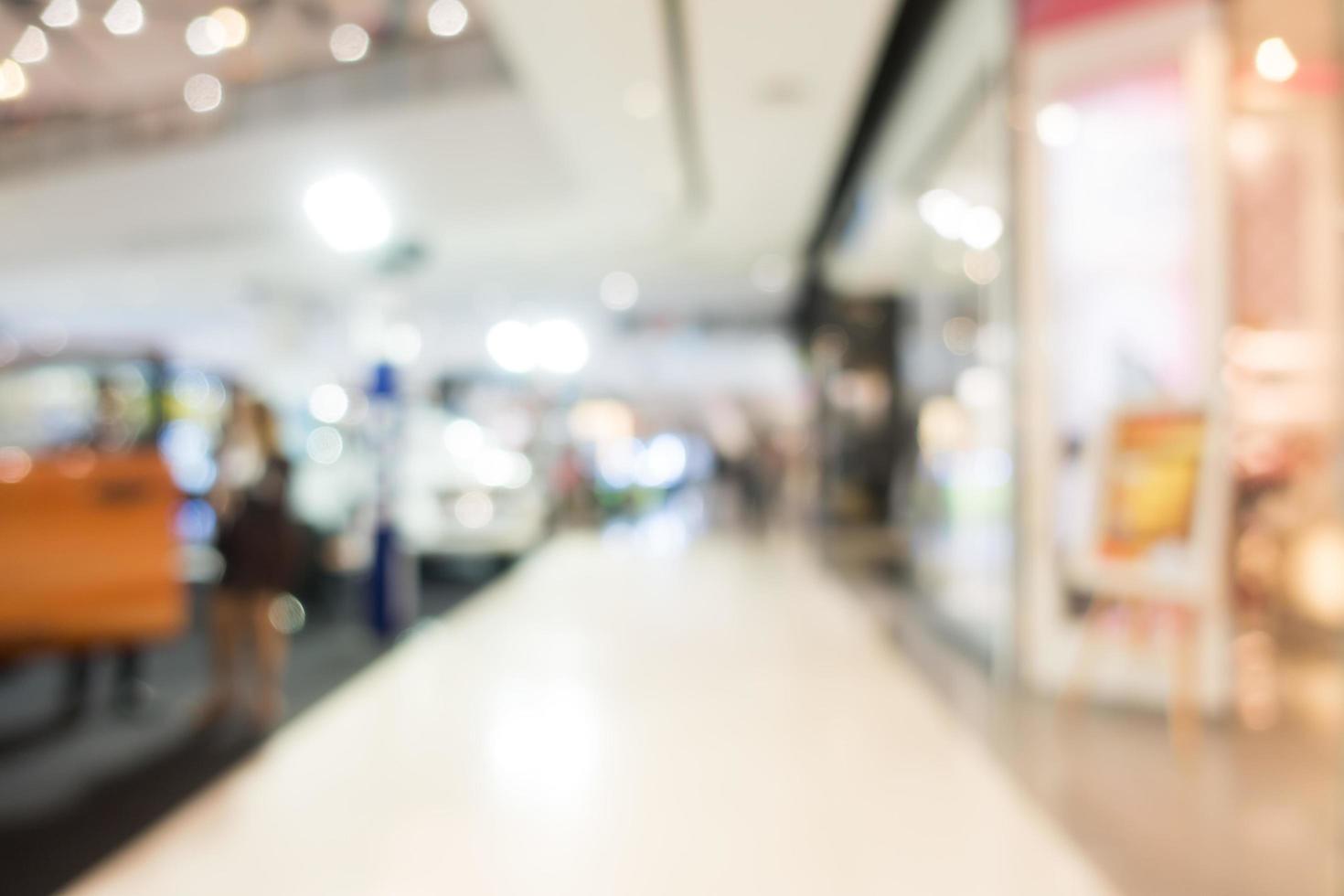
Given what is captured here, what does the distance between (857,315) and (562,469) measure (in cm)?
568

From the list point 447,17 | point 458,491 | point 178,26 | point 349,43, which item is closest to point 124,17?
point 178,26

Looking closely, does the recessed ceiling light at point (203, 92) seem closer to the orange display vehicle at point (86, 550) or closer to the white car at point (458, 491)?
the white car at point (458, 491)

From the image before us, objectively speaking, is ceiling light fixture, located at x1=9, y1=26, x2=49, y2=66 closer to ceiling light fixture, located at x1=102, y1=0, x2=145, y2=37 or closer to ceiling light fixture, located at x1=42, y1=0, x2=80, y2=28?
ceiling light fixture, located at x1=42, y1=0, x2=80, y2=28

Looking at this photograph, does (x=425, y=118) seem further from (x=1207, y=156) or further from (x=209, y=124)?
(x=1207, y=156)

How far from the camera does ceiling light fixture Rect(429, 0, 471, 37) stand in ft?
22.5

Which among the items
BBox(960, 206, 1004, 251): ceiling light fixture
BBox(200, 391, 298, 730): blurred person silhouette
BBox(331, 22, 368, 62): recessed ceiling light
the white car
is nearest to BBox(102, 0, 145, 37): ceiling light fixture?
BBox(331, 22, 368, 62): recessed ceiling light

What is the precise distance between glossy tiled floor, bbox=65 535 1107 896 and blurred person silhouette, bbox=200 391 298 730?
40 cm

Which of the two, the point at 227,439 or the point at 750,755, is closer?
the point at 750,755

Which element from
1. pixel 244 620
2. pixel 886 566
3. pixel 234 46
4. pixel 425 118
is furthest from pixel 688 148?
pixel 244 620

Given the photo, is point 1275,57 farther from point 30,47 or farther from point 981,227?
point 30,47

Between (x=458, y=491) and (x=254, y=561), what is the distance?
382 cm

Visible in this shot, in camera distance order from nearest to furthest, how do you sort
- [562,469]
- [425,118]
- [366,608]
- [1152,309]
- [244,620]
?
[244,620] < [1152,309] < [366,608] < [425,118] < [562,469]

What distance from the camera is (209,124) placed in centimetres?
970

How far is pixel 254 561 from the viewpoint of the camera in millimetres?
3943
